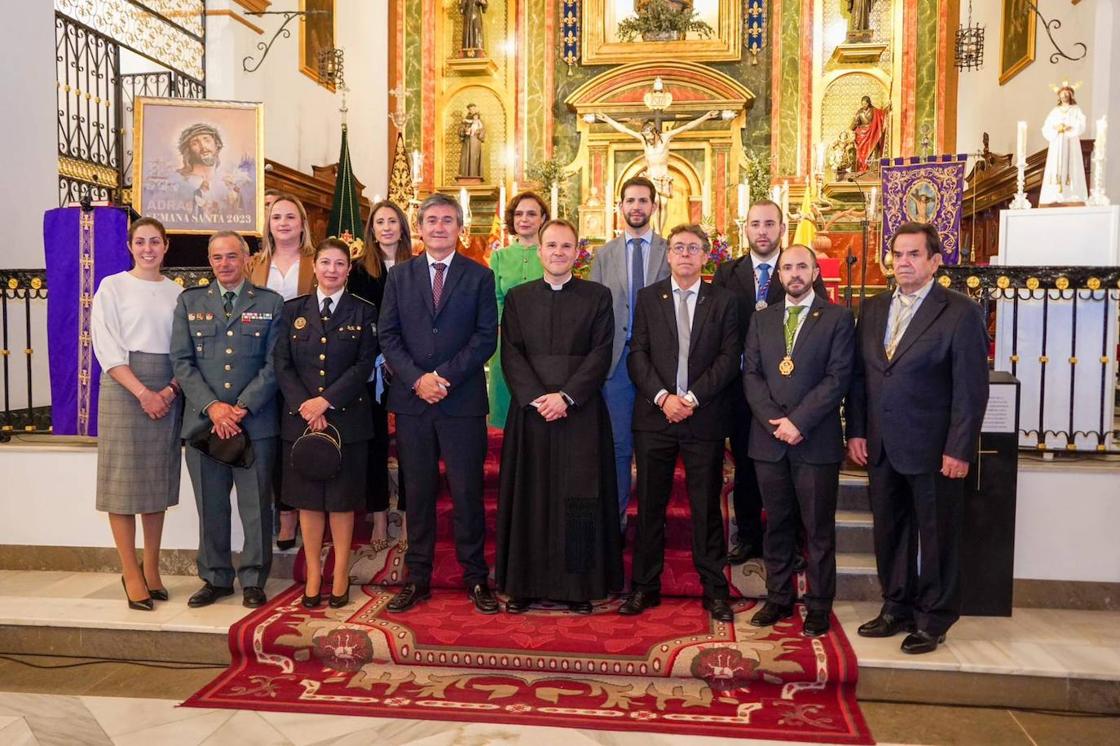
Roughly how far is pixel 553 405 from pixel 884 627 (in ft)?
5.37

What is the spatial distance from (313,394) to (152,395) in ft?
2.41

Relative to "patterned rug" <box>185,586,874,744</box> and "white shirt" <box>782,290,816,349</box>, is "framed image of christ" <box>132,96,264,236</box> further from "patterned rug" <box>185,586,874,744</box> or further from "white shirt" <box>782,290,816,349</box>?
"white shirt" <box>782,290,816,349</box>

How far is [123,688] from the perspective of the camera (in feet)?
11.4

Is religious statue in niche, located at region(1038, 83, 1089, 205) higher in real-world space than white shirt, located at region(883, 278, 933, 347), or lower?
higher

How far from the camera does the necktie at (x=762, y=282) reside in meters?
4.03

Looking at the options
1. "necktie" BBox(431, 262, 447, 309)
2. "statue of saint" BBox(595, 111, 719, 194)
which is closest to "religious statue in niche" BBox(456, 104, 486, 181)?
"statue of saint" BBox(595, 111, 719, 194)

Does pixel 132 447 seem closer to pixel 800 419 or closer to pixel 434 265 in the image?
pixel 434 265

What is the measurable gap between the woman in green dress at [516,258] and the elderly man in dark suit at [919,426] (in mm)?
1564

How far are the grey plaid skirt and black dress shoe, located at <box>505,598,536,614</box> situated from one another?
5.37ft

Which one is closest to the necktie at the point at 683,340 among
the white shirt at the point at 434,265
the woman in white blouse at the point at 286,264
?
the white shirt at the point at 434,265

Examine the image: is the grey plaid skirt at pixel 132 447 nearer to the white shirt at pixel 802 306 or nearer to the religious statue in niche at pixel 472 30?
the white shirt at pixel 802 306

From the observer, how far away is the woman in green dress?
4129 mm

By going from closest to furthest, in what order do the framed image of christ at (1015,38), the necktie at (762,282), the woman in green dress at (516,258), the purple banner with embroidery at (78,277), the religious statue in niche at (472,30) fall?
the necktie at (762,282)
the woman in green dress at (516,258)
the purple banner with embroidery at (78,277)
the framed image of christ at (1015,38)
the religious statue in niche at (472,30)

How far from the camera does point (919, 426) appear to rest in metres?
3.39
